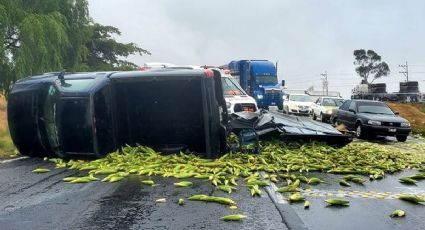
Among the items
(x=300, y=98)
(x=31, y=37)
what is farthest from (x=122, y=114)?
(x=300, y=98)

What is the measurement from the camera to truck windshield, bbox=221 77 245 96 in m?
17.9

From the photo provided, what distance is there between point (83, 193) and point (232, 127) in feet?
14.6

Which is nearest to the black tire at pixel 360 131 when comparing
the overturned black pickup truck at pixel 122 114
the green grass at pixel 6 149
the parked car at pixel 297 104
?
the overturned black pickup truck at pixel 122 114

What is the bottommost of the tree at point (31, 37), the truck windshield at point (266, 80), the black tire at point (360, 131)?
the black tire at point (360, 131)

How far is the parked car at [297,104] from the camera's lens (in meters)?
34.8

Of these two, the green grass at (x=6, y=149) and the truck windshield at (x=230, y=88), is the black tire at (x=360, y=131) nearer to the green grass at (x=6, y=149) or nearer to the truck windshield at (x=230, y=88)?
the truck windshield at (x=230, y=88)

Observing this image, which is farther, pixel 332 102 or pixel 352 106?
pixel 332 102

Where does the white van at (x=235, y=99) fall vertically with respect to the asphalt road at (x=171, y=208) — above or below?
above

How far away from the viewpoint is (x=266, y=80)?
33.2 metres

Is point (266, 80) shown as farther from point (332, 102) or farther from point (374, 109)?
point (374, 109)

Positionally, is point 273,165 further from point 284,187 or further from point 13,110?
point 13,110

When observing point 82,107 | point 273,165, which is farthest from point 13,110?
point 273,165

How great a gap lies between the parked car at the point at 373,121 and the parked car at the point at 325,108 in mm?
6309

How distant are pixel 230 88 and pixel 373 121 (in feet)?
21.5
